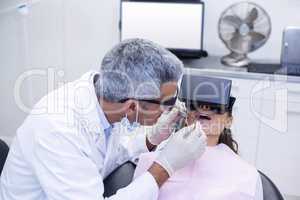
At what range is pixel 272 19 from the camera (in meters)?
2.54

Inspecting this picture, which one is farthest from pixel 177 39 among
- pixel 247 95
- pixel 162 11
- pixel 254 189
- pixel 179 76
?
pixel 254 189

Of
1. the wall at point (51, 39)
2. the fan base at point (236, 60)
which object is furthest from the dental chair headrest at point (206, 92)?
the wall at point (51, 39)

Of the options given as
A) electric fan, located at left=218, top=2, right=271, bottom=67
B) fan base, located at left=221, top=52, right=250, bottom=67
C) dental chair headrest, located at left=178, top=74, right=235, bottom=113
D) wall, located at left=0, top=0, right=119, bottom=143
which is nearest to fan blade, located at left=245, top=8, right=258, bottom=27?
electric fan, located at left=218, top=2, right=271, bottom=67

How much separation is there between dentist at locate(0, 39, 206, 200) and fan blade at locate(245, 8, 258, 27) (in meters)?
1.17

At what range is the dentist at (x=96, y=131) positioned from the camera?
46.1 inches

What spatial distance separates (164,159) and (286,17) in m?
1.64

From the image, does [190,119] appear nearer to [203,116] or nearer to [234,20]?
[203,116]

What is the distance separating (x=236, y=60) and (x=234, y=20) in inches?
9.3

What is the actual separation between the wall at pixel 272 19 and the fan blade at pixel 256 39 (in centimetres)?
24

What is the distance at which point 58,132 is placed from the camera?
118 centimetres

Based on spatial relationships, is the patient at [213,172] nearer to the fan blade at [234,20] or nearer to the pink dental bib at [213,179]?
the pink dental bib at [213,179]

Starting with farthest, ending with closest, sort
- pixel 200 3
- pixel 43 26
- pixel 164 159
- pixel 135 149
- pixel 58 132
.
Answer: pixel 43 26 → pixel 200 3 → pixel 135 149 → pixel 164 159 → pixel 58 132

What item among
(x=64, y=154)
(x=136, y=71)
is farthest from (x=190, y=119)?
(x=64, y=154)

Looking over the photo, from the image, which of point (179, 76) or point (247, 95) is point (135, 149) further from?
point (247, 95)
